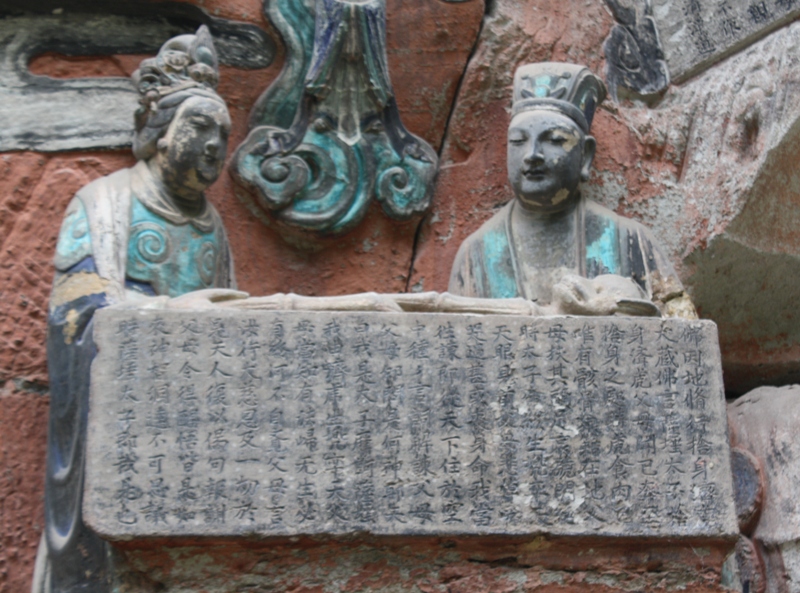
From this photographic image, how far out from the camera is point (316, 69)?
509cm

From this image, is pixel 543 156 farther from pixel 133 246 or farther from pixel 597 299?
pixel 133 246

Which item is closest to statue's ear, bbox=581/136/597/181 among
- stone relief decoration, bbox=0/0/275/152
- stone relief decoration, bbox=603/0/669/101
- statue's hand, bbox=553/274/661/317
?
stone relief decoration, bbox=603/0/669/101

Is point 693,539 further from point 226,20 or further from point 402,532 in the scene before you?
point 226,20

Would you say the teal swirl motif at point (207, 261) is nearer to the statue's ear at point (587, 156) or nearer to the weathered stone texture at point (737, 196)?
the statue's ear at point (587, 156)

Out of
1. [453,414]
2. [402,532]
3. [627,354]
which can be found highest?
[627,354]

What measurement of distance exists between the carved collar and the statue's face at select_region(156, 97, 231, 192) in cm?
5

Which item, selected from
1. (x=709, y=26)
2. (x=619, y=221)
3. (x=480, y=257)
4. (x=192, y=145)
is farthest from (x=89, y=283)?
(x=709, y=26)

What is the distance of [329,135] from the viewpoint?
517 cm

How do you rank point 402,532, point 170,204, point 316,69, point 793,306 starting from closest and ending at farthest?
point 402,532, point 170,204, point 316,69, point 793,306

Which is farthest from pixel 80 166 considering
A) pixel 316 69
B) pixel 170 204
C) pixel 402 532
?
pixel 402 532

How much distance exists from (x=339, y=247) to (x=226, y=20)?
88cm

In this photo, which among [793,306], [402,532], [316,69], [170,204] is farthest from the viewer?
[793,306]

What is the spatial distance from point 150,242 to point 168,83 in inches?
20.5

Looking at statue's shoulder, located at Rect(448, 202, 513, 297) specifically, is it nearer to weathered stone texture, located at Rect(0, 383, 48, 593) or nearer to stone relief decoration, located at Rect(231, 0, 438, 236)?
stone relief decoration, located at Rect(231, 0, 438, 236)
